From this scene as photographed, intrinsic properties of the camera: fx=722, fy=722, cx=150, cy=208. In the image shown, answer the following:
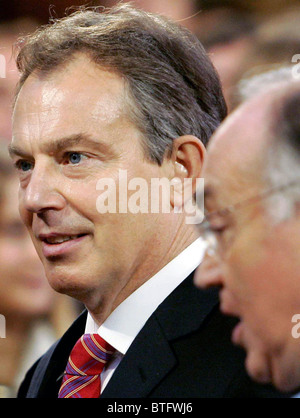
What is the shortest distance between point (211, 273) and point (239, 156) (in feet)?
0.50

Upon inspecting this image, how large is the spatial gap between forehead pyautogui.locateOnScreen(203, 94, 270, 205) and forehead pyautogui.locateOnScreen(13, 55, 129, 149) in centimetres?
33

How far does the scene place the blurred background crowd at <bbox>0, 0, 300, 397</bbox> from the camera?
129 cm

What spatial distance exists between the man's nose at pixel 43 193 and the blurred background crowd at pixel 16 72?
1.02 feet

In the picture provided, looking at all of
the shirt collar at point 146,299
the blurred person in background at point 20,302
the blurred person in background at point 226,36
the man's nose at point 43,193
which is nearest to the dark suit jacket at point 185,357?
the shirt collar at point 146,299

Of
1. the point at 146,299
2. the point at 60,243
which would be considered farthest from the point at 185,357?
the point at 60,243

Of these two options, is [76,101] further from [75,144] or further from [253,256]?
[253,256]

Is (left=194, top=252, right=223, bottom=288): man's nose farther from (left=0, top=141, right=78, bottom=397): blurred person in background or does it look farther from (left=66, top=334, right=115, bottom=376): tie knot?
(left=0, top=141, right=78, bottom=397): blurred person in background

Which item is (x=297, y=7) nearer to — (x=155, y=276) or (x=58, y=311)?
(x=155, y=276)

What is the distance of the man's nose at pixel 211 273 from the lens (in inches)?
34.7

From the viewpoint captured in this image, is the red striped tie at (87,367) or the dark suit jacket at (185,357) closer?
the dark suit jacket at (185,357)

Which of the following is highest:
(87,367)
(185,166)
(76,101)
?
(76,101)

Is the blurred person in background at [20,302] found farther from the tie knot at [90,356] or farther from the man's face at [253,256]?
the man's face at [253,256]

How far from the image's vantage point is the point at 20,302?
64.3 inches

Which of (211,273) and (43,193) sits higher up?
(43,193)
